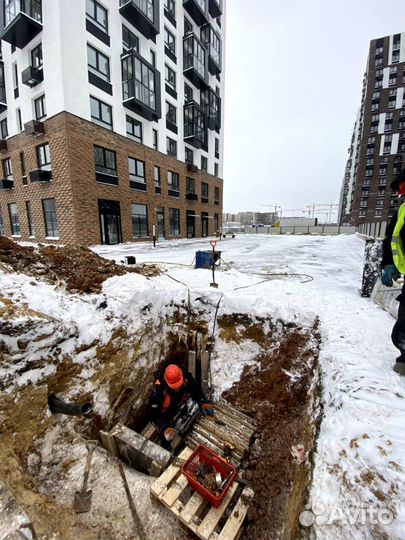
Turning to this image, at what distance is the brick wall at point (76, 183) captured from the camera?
12148mm

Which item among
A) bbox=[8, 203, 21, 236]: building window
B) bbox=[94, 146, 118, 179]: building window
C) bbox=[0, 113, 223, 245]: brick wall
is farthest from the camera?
bbox=[8, 203, 21, 236]: building window

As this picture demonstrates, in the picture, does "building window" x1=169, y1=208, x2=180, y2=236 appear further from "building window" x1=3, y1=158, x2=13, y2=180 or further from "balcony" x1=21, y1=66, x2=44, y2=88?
"building window" x1=3, y1=158, x2=13, y2=180

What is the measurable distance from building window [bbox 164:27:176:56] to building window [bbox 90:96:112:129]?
28.6ft

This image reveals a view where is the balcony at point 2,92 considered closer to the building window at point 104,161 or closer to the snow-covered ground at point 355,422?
the building window at point 104,161

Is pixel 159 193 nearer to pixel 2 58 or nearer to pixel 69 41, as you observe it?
pixel 69 41

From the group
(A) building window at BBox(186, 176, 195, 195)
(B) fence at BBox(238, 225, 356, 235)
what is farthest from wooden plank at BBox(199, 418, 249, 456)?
(B) fence at BBox(238, 225, 356, 235)

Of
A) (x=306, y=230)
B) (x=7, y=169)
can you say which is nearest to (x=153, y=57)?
(x=7, y=169)

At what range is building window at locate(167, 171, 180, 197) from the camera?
63.1 ft

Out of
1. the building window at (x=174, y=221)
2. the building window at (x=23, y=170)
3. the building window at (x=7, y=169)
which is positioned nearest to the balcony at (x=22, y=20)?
the building window at (x=23, y=170)

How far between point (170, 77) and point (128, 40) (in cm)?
455

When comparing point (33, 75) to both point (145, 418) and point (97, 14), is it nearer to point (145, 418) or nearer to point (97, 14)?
point (97, 14)

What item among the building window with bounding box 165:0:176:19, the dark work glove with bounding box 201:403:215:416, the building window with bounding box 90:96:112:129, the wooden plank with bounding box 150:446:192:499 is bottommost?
the dark work glove with bounding box 201:403:215:416

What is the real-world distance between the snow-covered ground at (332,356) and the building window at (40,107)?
13.5 meters

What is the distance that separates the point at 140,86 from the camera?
14.4 meters
